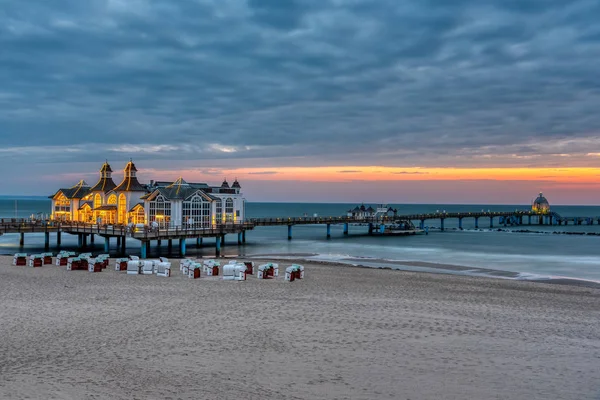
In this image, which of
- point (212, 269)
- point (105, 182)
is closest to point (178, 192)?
point (105, 182)

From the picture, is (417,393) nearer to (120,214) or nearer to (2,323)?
(2,323)

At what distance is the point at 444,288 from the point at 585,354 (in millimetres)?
11697

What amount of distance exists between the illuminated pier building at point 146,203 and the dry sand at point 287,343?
26832 millimetres

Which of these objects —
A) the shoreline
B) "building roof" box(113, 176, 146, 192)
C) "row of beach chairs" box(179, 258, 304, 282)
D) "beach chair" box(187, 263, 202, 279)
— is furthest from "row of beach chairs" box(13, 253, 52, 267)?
"building roof" box(113, 176, 146, 192)

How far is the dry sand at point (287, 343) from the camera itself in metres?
10.9

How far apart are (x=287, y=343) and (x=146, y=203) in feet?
130

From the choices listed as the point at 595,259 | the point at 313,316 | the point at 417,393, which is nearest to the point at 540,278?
the point at 595,259

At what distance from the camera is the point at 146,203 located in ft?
167

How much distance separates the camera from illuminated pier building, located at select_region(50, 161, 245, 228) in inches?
1972

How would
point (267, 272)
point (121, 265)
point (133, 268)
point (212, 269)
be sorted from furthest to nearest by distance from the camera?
point (121, 265) → point (133, 268) → point (212, 269) → point (267, 272)

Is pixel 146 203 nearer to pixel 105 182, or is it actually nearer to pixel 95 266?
pixel 105 182

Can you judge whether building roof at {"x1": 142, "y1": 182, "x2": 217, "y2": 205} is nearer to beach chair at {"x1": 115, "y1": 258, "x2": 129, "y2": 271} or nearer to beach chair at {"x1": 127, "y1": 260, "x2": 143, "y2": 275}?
beach chair at {"x1": 115, "y1": 258, "x2": 129, "y2": 271}

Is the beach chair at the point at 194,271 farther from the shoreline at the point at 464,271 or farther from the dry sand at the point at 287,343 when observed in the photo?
the shoreline at the point at 464,271

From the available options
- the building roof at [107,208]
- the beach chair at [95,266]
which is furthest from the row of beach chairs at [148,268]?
the building roof at [107,208]
